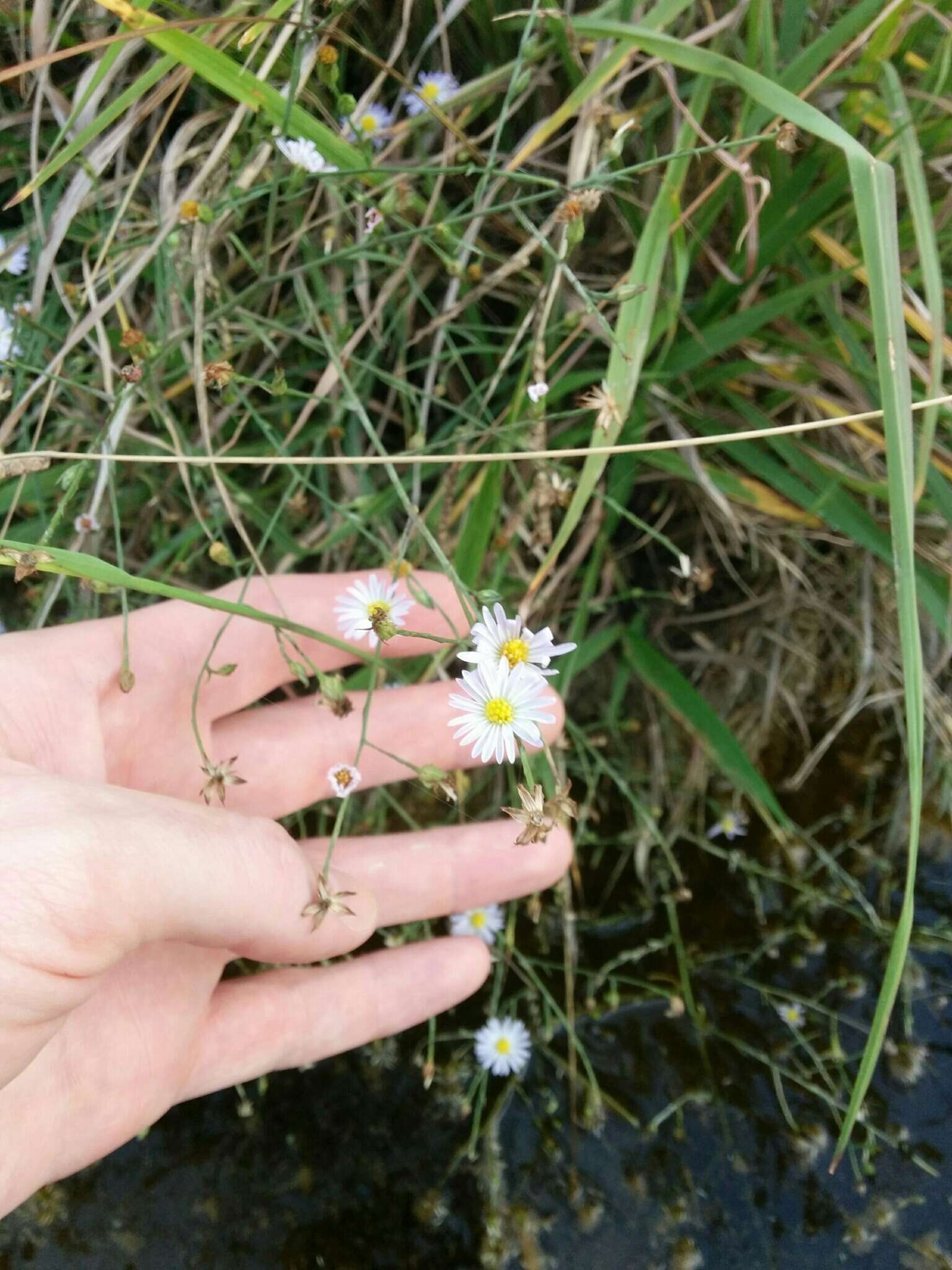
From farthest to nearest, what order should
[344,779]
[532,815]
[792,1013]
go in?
[792,1013], [344,779], [532,815]

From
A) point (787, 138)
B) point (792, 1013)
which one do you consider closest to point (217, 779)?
point (787, 138)

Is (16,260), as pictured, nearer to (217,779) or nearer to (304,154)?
(304,154)

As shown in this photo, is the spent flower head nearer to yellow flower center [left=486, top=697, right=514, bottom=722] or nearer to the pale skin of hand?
the pale skin of hand

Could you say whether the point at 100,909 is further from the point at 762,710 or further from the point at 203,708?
the point at 762,710

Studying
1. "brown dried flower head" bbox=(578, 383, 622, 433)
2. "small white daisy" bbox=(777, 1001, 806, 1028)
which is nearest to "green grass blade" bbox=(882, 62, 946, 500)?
"brown dried flower head" bbox=(578, 383, 622, 433)

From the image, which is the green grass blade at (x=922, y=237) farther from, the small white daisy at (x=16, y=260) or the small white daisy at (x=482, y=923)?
the small white daisy at (x=16, y=260)

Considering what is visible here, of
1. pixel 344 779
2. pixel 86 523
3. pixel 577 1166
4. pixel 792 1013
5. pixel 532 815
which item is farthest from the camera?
pixel 792 1013

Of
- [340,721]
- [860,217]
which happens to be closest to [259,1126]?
[340,721]

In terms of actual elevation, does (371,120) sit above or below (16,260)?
above
